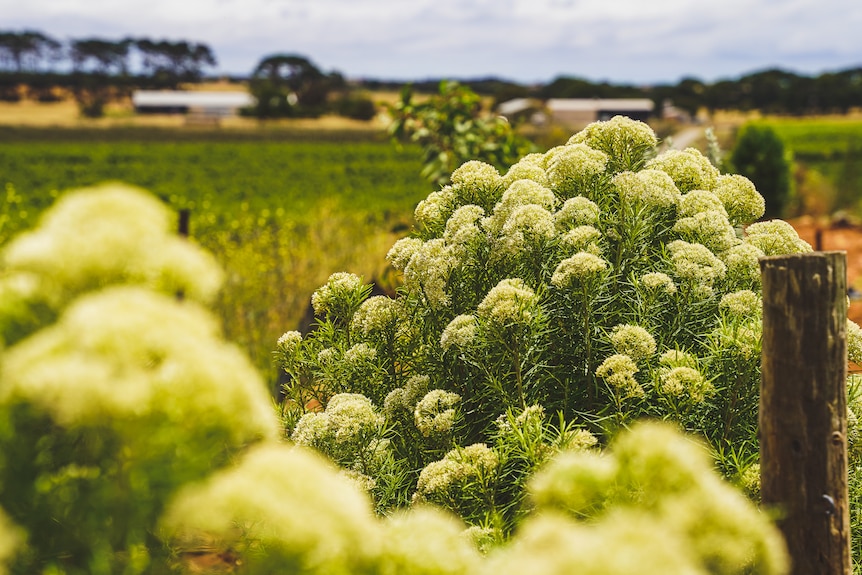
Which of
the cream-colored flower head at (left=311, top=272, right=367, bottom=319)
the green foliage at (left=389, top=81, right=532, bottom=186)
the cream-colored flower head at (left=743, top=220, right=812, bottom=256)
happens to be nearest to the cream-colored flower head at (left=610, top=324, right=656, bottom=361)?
the cream-colored flower head at (left=743, top=220, right=812, bottom=256)

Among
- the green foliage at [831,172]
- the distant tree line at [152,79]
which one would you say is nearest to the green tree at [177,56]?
the distant tree line at [152,79]

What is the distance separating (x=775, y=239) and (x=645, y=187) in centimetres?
83

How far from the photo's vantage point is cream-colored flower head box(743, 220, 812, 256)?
385 centimetres

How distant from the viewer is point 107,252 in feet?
5.14

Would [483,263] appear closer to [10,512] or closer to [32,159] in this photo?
[10,512]

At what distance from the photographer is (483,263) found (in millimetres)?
3703

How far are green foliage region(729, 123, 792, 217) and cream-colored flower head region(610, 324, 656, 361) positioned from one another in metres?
17.3

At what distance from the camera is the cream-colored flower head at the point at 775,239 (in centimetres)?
385

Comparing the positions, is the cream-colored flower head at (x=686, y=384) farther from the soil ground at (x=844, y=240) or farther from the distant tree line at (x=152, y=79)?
the distant tree line at (x=152, y=79)

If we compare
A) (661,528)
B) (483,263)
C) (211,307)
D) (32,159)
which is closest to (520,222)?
(483,263)

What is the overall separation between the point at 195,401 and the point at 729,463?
2446mm

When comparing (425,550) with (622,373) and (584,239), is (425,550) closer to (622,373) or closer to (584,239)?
(622,373)

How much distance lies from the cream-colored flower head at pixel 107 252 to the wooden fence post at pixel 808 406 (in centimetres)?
205

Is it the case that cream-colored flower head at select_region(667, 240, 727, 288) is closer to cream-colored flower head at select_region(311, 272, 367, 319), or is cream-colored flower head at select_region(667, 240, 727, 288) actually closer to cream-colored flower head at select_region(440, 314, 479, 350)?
cream-colored flower head at select_region(440, 314, 479, 350)
